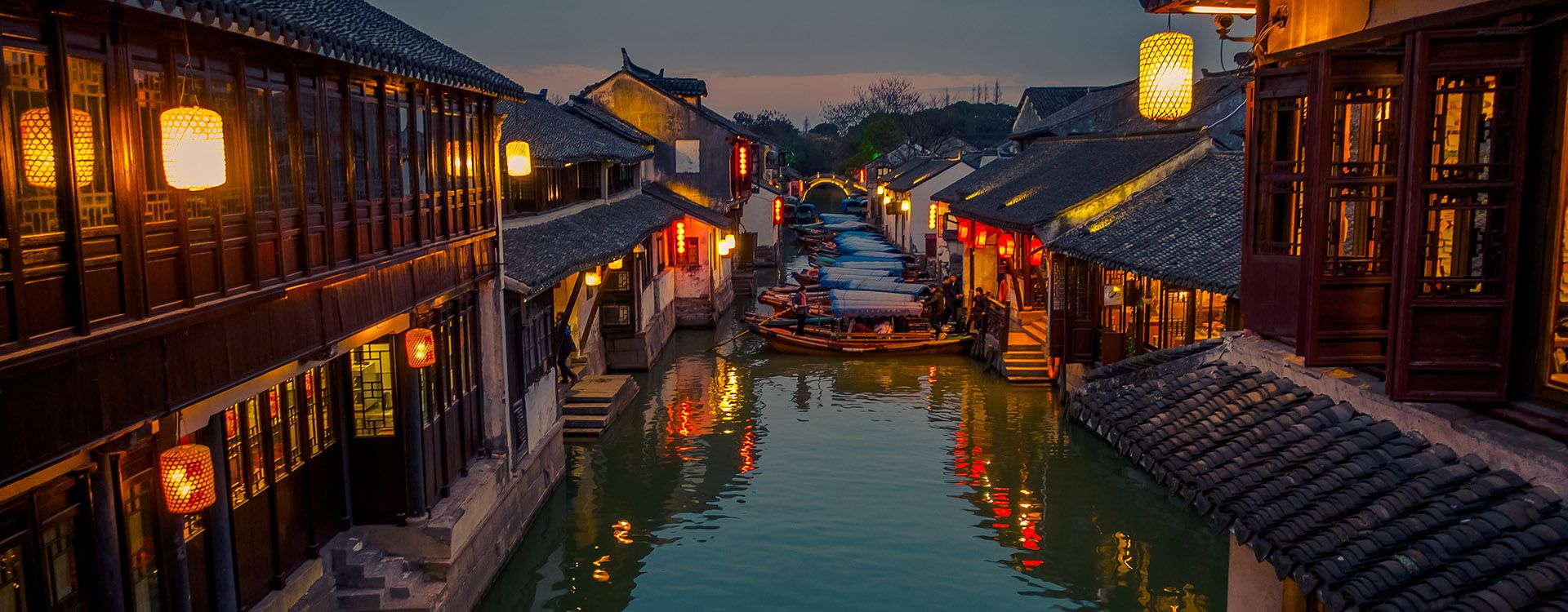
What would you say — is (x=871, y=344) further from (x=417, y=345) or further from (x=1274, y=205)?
(x=1274, y=205)

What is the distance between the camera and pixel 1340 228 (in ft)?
22.4

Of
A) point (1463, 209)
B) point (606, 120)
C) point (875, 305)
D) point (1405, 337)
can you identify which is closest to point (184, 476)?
point (1405, 337)

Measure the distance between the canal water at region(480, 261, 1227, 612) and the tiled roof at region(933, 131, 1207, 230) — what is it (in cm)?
433

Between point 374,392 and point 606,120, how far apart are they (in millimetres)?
21855

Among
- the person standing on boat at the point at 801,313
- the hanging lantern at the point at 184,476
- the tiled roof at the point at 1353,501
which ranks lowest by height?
the person standing on boat at the point at 801,313

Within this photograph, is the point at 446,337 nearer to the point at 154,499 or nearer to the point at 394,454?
the point at 394,454

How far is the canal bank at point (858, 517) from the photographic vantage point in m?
13.5

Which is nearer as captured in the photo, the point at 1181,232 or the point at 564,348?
the point at 1181,232

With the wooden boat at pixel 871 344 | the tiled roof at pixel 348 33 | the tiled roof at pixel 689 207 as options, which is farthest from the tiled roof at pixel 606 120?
the tiled roof at pixel 348 33

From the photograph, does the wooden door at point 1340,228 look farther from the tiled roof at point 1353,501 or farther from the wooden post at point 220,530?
the wooden post at point 220,530

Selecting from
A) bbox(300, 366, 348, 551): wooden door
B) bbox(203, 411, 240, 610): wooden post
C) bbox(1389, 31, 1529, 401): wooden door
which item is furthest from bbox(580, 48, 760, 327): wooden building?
bbox(1389, 31, 1529, 401): wooden door

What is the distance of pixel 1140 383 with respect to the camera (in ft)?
29.7

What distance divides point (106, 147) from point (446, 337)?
261 inches

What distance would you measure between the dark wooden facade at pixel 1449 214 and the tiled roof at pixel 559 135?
15.0 metres
